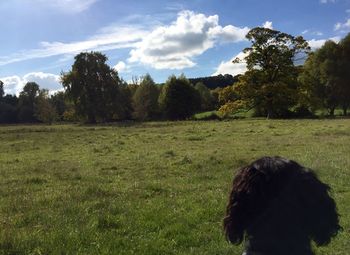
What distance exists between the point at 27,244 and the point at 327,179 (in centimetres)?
933

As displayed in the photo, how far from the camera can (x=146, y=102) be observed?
9388 centimetres

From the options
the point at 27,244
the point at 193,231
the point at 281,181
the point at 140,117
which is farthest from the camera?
the point at 140,117

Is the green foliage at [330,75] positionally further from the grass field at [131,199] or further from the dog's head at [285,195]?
the dog's head at [285,195]

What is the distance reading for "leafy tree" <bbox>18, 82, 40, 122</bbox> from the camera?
11388 centimetres

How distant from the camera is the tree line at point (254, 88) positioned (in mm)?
63219

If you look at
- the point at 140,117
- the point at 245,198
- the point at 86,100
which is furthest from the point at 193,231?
the point at 140,117

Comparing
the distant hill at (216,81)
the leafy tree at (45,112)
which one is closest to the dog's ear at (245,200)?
the leafy tree at (45,112)

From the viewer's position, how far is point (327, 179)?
14680 mm

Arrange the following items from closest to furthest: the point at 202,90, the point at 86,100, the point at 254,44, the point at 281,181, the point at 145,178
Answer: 1. the point at 281,181
2. the point at 145,178
3. the point at 254,44
4. the point at 86,100
5. the point at 202,90

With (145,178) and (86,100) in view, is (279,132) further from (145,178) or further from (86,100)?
(86,100)

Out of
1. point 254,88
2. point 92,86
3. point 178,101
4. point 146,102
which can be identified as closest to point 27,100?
point 146,102

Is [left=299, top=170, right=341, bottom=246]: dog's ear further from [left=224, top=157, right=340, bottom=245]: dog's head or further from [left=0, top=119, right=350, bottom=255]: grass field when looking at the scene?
[left=0, top=119, right=350, bottom=255]: grass field

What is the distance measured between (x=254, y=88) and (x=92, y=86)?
1155 inches

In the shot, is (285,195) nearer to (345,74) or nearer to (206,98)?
(345,74)
